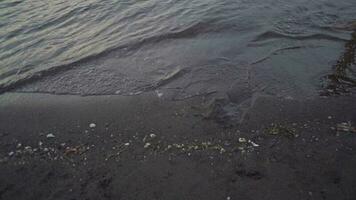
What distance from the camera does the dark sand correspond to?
3.92 metres

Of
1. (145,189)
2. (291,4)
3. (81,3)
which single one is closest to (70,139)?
(145,189)

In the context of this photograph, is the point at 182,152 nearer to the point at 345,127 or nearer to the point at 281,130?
the point at 281,130

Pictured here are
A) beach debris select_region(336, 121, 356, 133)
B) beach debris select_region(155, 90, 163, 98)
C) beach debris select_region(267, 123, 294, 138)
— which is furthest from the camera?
beach debris select_region(155, 90, 163, 98)

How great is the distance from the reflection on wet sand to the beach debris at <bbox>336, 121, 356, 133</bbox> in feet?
2.88

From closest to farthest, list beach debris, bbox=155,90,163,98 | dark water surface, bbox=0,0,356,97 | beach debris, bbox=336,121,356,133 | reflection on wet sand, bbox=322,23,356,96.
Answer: beach debris, bbox=336,121,356,133
reflection on wet sand, bbox=322,23,356,96
beach debris, bbox=155,90,163,98
dark water surface, bbox=0,0,356,97

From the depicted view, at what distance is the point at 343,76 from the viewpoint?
5.70 meters

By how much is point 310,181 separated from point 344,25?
5277 millimetres

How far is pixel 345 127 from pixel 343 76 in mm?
1585

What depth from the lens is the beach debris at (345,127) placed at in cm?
443

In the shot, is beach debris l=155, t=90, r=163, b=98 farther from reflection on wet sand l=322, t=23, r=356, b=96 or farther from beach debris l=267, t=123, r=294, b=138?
reflection on wet sand l=322, t=23, r=356, b=96

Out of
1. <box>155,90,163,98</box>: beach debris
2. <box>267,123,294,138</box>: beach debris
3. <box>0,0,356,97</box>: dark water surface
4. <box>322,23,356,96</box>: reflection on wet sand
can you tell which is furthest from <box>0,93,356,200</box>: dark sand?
<box>0,0,356,97</box>: dark water surface

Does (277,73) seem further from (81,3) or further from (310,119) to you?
(81,3)

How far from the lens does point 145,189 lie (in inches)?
161

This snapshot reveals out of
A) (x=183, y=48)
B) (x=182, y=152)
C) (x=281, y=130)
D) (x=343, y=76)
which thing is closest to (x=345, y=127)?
(x=281, y=130)
